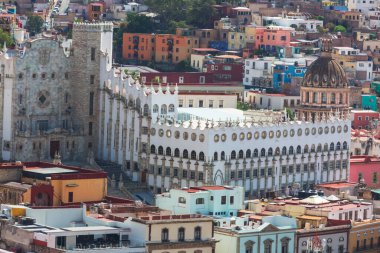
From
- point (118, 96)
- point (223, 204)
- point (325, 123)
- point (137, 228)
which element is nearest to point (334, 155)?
point (325, 123)

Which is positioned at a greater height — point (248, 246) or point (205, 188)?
point (205, 188)

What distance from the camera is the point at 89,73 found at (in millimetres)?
187875

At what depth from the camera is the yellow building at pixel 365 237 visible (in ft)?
527

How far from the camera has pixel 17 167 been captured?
17012 cm

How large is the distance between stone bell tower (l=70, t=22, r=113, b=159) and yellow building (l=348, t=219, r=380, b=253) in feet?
106

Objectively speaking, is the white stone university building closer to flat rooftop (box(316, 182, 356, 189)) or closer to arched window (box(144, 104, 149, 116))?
arched window (box(144, 104, 149, 116))

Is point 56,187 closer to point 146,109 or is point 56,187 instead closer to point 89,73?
point 146,109

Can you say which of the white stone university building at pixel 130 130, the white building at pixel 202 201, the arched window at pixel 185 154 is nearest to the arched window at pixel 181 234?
the white building at pixel 202 201

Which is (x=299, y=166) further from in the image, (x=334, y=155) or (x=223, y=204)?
(x=223, y=204)

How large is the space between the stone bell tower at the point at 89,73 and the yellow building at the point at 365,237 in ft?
106

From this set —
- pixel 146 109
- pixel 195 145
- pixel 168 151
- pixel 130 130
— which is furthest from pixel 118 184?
pixel 146 109

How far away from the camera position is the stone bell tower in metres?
188

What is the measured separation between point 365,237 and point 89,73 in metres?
35.3

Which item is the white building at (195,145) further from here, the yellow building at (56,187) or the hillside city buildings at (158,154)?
the yellow building at (56,187)
